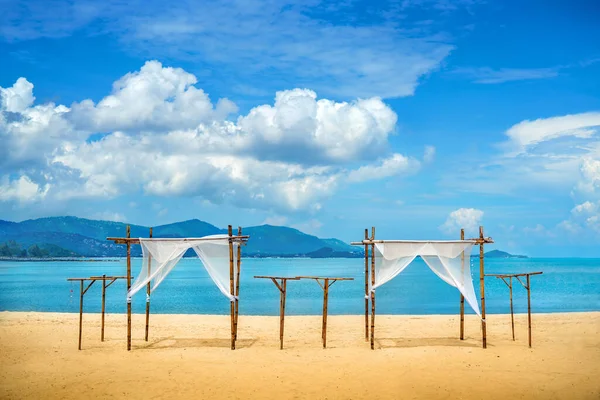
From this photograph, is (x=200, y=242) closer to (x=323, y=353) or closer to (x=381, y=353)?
(x=323, y=353)

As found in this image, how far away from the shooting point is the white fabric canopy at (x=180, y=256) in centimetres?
1286

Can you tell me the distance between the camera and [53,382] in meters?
10.3

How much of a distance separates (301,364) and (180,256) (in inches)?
156

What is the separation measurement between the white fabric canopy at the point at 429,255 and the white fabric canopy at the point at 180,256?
3477mm

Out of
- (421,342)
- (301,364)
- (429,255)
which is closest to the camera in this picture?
(301,364)

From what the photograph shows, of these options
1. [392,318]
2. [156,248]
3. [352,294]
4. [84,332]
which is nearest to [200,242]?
[156,248]

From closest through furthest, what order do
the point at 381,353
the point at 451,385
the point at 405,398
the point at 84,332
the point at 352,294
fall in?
the point at 405,398 < the point at 451,385 < the point at 381,353 < the point at 84,332 < the point at 352,294

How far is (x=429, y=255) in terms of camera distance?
516 inches

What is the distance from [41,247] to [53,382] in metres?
176

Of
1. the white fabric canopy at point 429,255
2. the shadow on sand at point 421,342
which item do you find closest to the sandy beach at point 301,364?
the shadow on sand at point 421,342

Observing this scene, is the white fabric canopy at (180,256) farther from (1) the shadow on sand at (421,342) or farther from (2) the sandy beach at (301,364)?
(1) the shadow on sand at (421,342)

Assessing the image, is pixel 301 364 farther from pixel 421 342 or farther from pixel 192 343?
pixel 421 342

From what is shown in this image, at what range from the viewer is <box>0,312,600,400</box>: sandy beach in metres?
9.63

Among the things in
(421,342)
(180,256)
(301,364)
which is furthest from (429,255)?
(180,256)
